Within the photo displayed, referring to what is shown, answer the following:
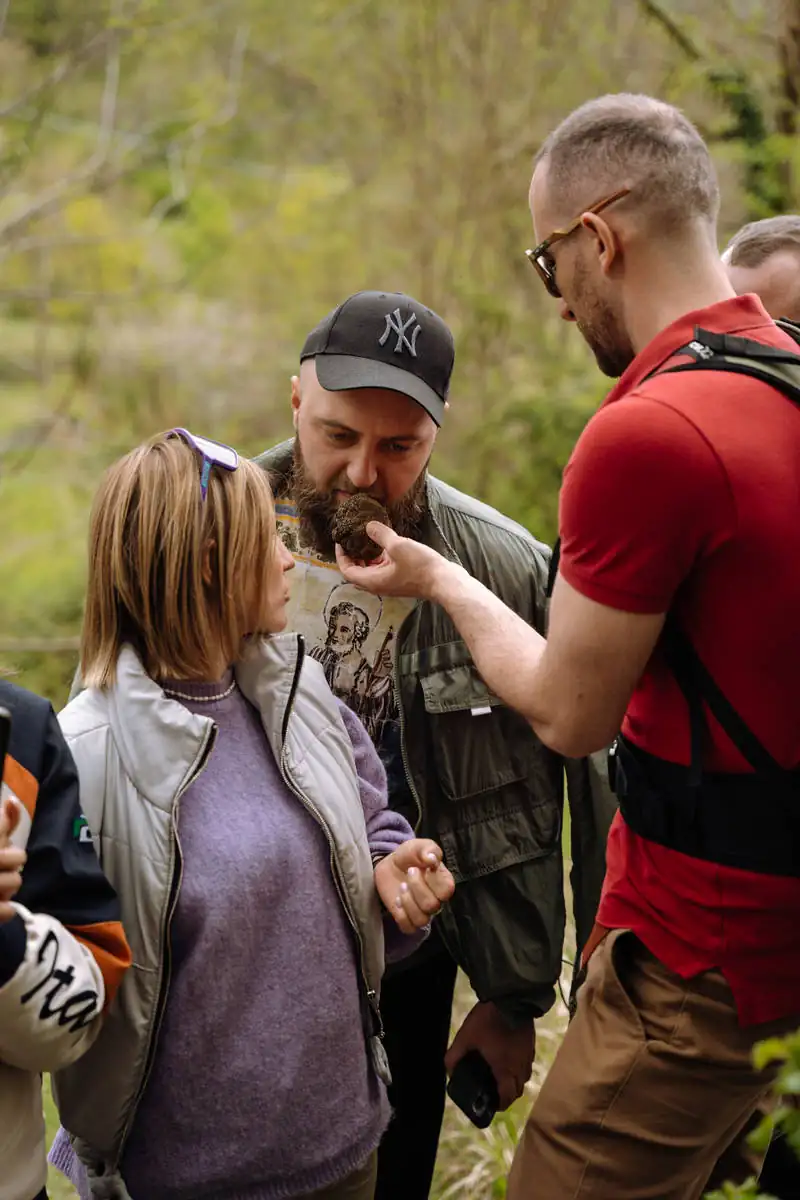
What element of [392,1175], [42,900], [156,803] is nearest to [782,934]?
[156,803]

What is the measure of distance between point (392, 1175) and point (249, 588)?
175 centimetres

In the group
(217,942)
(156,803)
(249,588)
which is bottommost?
(217,942)

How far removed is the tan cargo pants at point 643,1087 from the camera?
6.12 ft

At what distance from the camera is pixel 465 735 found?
259 centimetres

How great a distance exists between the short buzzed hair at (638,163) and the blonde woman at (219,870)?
0.74m

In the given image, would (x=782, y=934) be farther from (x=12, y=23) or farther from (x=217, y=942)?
(x=12, y=23)

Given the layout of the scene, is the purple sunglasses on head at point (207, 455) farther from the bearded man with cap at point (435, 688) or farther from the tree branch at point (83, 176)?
the tree branch at point (83, 176)

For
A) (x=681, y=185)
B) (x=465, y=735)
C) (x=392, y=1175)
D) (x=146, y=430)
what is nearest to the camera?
(x=681, y=185)

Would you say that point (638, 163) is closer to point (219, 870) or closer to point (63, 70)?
point (219, 870)

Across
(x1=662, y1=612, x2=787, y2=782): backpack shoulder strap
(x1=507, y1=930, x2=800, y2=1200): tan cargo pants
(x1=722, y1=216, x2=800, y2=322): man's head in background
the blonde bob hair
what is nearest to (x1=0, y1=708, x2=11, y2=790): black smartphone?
the blonde bob hair

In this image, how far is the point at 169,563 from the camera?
191 cm

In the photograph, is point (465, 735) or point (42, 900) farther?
point (465, 735)

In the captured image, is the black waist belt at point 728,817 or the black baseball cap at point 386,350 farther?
the black baseball cap at point 386,350

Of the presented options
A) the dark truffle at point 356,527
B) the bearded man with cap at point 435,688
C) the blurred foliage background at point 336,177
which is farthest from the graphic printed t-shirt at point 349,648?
the blurred foliage background at point 336,177
